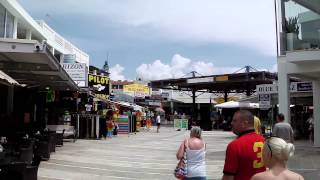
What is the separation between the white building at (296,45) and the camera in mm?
21609

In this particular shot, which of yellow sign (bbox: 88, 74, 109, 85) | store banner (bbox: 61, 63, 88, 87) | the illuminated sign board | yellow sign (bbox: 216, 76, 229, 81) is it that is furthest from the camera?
the illuminated sign board

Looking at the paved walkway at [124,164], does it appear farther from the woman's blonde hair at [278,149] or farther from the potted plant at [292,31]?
the woman's blonde hair at [278,149]

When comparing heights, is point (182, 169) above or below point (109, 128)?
below

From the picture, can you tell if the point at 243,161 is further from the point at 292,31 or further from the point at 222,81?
the point at 222,81

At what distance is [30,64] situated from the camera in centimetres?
1733

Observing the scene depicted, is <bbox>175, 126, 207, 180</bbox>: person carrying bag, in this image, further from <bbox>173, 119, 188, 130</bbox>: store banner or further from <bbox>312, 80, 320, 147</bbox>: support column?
<bbox>173, 119, 188, 130</bbox>: store banner

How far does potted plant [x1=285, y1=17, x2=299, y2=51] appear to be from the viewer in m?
22.5

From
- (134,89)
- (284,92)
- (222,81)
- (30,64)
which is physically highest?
(134,89)

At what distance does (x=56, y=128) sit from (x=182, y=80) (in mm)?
29032

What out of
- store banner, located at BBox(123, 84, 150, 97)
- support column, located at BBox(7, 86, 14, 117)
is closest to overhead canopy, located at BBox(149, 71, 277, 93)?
store banner, located at BBox(123, 84, 150, 97)

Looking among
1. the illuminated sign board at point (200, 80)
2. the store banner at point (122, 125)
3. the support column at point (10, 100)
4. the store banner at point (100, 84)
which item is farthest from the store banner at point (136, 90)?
the support column at point (10, 100)

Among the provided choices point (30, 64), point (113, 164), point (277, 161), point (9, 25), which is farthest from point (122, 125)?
point (277, 161)

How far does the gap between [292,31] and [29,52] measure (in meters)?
12.7

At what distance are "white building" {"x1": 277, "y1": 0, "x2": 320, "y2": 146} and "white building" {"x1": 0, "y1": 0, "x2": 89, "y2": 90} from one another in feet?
28.9
